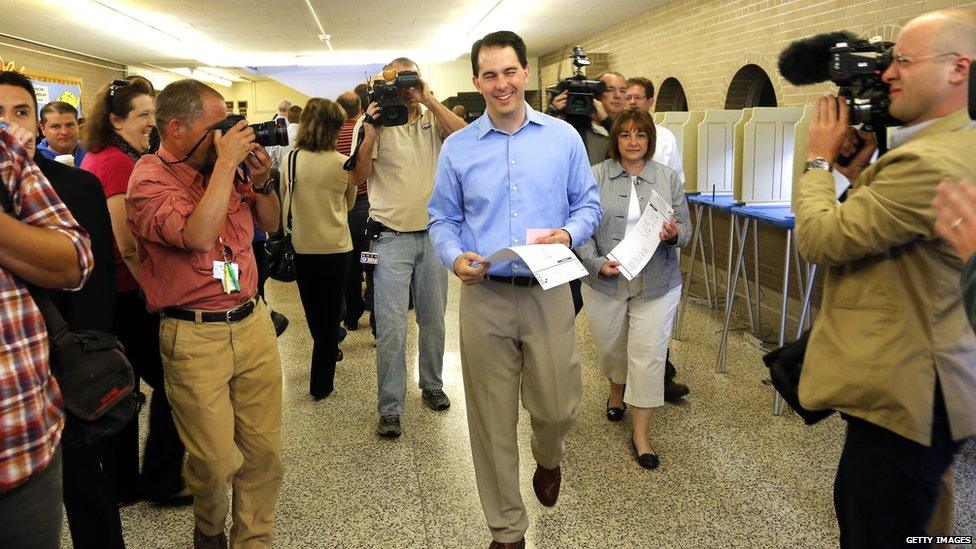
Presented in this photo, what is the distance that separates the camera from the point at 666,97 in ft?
28.4

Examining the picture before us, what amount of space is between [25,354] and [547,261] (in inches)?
47.4

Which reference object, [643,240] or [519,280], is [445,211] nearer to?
[519,280]

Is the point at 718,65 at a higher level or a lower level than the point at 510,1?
lower

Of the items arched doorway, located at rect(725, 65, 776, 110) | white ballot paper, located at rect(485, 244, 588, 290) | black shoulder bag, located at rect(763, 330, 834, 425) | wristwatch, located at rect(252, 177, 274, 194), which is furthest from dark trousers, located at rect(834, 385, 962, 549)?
arched doorway, located at rect(725, 65, 776, 110)

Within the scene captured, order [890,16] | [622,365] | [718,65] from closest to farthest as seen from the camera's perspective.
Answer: [622,365] → [890,16] → [718,65]

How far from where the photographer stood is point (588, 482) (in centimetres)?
263

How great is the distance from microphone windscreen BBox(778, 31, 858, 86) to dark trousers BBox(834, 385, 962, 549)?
80 cm

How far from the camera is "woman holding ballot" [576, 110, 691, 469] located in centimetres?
280

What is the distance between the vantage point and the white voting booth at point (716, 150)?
474 centimetres

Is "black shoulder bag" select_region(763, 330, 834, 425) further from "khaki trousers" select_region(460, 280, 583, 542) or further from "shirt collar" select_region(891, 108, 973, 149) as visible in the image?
"khaki trousers" select_region(460, 280, 583, 542)

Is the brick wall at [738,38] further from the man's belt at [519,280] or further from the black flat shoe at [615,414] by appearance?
the man's belt at [519,280]

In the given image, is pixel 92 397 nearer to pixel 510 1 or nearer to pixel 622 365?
pixel 622 365

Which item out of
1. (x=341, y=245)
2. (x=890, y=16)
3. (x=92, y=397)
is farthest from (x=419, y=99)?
(x=890, y=16)

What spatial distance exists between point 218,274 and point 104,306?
0.30m
